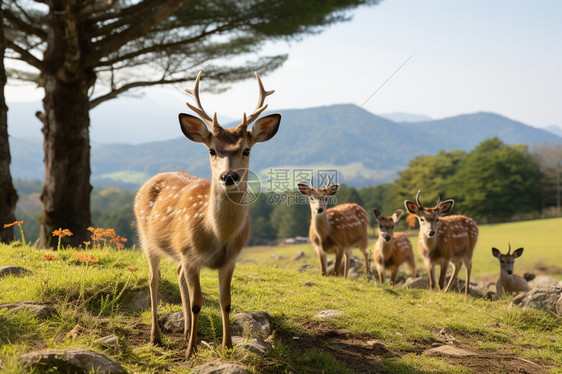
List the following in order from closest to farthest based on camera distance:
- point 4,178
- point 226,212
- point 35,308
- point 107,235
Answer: point 226,212
point 35,308
point 107,235
point 4,178

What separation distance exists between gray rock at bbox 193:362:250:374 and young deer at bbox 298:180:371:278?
534 cm

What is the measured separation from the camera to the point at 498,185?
45375mm

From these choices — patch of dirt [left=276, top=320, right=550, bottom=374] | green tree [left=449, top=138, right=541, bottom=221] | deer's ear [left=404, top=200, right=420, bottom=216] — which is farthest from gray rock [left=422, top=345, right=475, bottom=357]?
green tree [left=449, top=138, right=541, bottom=221]

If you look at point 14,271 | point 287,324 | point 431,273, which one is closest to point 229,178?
point 287,324

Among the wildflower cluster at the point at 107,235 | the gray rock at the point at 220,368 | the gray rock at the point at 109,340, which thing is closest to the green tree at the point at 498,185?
the wildflower cluster at the point at 107,235

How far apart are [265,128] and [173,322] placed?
2332mm

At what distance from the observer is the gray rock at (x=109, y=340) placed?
419 centimetres

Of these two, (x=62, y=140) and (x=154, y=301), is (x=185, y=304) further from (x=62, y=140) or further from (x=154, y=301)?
(x=62, y=140)

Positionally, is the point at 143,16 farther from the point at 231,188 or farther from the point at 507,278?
the point at 507,278

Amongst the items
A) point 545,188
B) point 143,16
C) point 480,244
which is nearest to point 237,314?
point 143,16

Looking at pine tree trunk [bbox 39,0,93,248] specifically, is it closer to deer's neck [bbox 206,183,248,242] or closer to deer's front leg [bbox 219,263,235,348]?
deer's front leg [bbox 219,263,235,348]

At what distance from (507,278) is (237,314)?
315 inches

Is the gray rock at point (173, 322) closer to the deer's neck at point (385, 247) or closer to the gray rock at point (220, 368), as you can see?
the gray rock at point (220, 368)

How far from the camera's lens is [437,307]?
7477 millimetres
